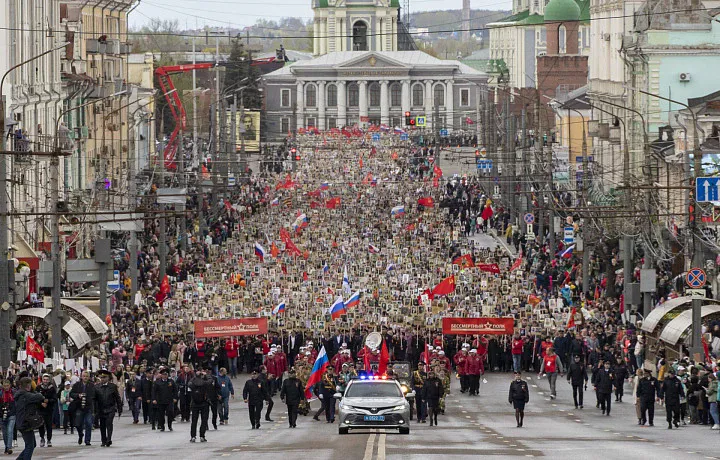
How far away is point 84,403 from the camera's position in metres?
30.4

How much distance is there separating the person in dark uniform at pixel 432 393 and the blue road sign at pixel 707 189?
7034 millimetres

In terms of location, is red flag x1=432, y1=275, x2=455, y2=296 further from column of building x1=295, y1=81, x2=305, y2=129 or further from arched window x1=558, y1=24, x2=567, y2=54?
column of building x1=295, y1=81, x2=305, y2=129

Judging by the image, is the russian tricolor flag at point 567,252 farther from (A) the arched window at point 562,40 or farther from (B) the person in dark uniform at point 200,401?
(A) the arched window at point 562,40

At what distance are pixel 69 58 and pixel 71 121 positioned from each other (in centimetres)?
240

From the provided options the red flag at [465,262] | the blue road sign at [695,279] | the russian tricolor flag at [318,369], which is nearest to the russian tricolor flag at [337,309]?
the russian tricolor flag at [318,369]

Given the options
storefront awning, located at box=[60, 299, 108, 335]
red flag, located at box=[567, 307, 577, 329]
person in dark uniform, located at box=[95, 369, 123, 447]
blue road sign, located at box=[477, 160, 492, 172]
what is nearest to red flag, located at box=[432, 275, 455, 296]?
red flag, located at box=[567, 307, 577, 329]

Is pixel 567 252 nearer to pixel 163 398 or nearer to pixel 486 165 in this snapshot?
pixel 486 165

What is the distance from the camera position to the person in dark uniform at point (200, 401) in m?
30.0

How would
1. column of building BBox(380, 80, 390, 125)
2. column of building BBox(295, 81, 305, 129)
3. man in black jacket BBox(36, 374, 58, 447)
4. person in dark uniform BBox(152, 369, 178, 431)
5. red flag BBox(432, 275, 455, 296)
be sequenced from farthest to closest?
1. column of building BBox(295, 81, 305, 129)
2. column of building BBox(380, 80, 390, 125)
3. red flag BBox(432, 275, 455, 296)
4. person in dark uniform BBox(152, 369, 178, 431)
5. man in black jacket BBox(36, 374, 58, 447)

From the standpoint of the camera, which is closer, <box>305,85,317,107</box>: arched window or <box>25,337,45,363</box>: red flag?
<box>25,337,45,363</box>: red flag

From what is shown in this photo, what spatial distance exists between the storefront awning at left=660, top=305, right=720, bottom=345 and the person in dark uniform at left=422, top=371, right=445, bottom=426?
6.39 m

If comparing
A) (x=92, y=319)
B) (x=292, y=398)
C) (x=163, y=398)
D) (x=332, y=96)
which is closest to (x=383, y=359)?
(x=292, y=398)

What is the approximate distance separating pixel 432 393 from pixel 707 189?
7981mm

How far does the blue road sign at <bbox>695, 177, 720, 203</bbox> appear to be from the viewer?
1494 inches
